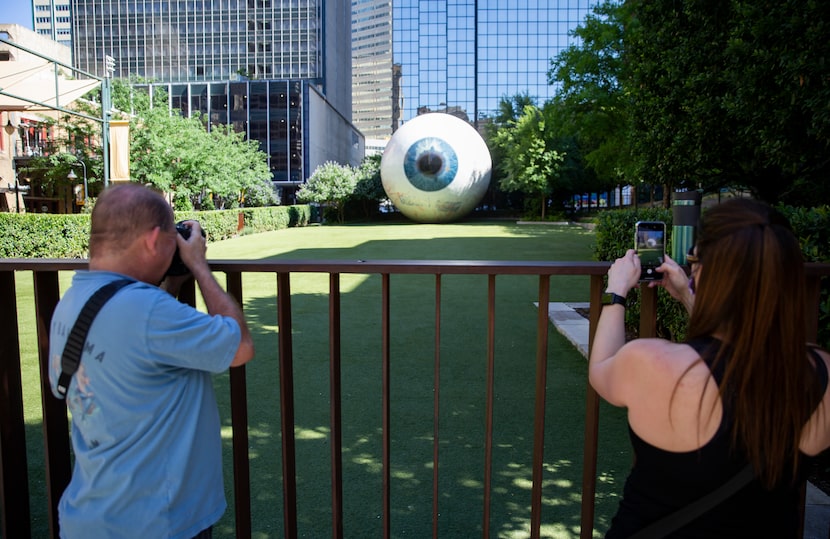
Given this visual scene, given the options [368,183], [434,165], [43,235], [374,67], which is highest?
[374,67]

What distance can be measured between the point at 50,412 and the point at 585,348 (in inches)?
207

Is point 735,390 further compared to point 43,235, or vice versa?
point 43,235

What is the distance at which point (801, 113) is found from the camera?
19.6 feet

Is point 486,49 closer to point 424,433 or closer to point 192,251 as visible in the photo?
point 424,433

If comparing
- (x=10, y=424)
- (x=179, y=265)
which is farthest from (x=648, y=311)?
(x=10, y=424)

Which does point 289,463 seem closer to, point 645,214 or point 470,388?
point 470,388

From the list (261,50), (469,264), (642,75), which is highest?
(261,50)

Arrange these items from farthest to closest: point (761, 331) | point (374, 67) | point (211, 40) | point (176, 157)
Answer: point (374, 67), point (211, 40), point (176, 157), point (761, 331)

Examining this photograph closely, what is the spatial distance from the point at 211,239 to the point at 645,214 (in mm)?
20194

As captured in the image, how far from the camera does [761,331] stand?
4.28ft

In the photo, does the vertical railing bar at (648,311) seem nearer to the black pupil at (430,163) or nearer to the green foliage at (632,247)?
the green foliage at (632,247)

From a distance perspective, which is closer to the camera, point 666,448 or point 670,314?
point 666,448

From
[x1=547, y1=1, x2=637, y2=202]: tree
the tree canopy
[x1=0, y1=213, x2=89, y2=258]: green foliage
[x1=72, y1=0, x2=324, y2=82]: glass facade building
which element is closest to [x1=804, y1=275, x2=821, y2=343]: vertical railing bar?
the tree canopy

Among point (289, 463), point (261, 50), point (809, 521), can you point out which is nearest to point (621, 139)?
point (809, 521)
